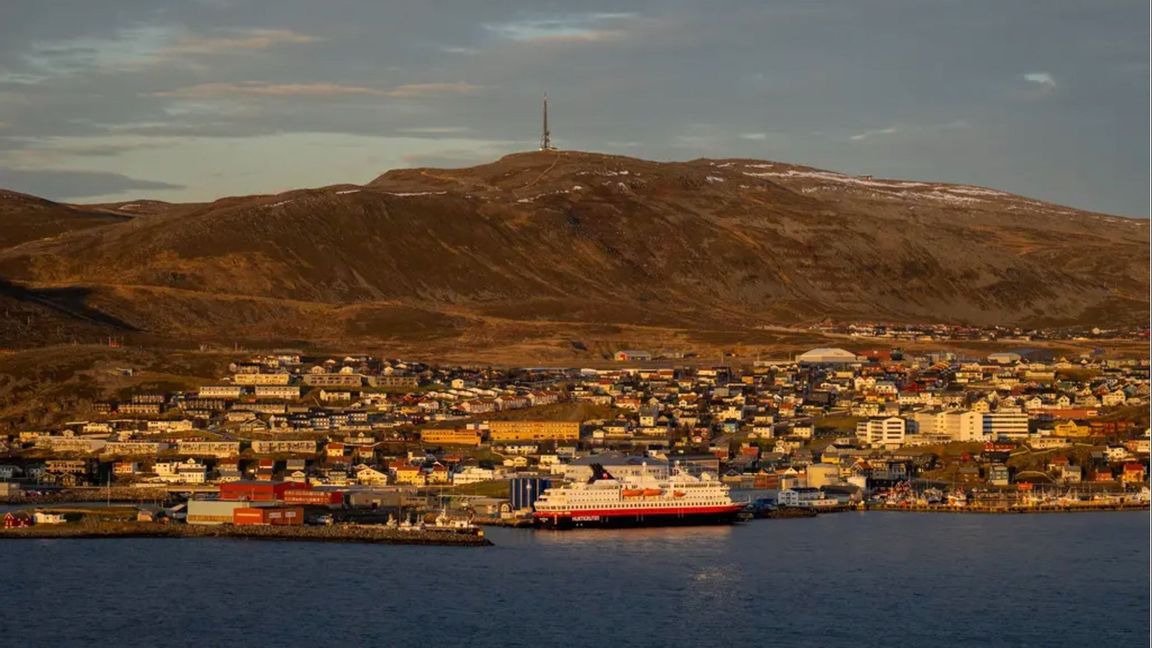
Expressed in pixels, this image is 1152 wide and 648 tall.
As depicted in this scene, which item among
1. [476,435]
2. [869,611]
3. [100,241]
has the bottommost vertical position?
[869,611]

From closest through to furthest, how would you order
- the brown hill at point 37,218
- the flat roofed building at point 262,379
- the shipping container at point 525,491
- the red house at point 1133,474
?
the shipping container at point 525,491
the red house at point 1133,474
the flat roofed building at point 262,379
the brown hill at point 37,218

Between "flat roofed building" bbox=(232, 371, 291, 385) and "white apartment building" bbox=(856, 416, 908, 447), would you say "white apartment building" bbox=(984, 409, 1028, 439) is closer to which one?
"white apartment building" bbox=(856, 416, 908, 447)

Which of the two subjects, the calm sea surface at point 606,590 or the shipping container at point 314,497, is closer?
the calm sea surface at point 606,590

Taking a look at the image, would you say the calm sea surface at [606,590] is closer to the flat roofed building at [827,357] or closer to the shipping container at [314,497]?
Answer: the shipping container at [314,497]

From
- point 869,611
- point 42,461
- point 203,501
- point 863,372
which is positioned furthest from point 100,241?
point 869,611

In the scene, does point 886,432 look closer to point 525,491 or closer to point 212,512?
point 525,491

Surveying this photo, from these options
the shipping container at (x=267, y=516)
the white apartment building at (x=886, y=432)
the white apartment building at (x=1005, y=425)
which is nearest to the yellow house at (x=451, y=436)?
the white apartment building at (x=886, y=432)

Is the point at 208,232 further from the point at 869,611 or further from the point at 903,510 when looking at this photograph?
the point at 869,611
